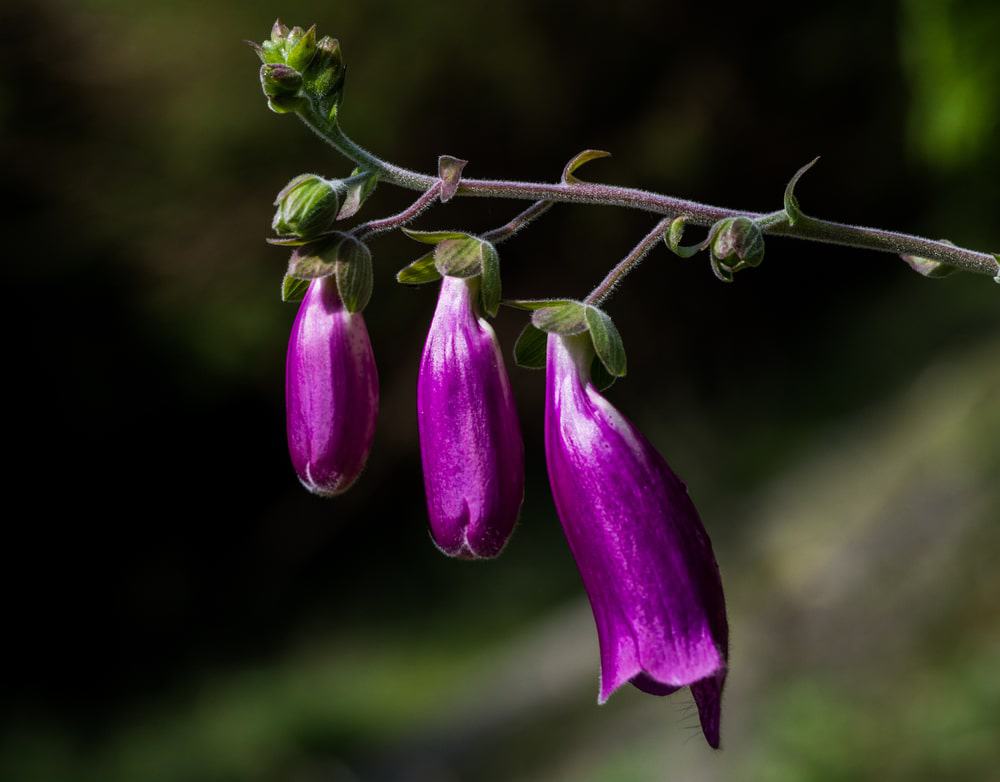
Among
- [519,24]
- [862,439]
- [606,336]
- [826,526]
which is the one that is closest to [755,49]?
[519,24]

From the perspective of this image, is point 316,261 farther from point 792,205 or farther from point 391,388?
point 391,388

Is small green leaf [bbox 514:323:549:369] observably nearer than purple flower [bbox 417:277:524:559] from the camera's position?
No

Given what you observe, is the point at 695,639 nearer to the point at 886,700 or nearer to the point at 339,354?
the point at 339,354

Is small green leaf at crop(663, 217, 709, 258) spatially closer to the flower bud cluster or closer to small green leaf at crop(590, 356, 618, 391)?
small green leaf at crop(590, 356, 618, 391)

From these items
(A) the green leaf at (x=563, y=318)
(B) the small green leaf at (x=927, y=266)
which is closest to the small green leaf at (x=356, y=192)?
(A) the green leaf at (x=563, y=318)

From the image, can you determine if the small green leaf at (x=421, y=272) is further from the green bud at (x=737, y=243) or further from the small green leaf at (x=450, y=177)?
the green bud at (x=737, y=243)

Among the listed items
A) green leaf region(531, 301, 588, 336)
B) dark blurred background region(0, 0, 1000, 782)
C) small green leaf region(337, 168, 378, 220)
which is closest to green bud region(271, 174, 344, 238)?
small green leaf region(337, 168, 378, 220)
